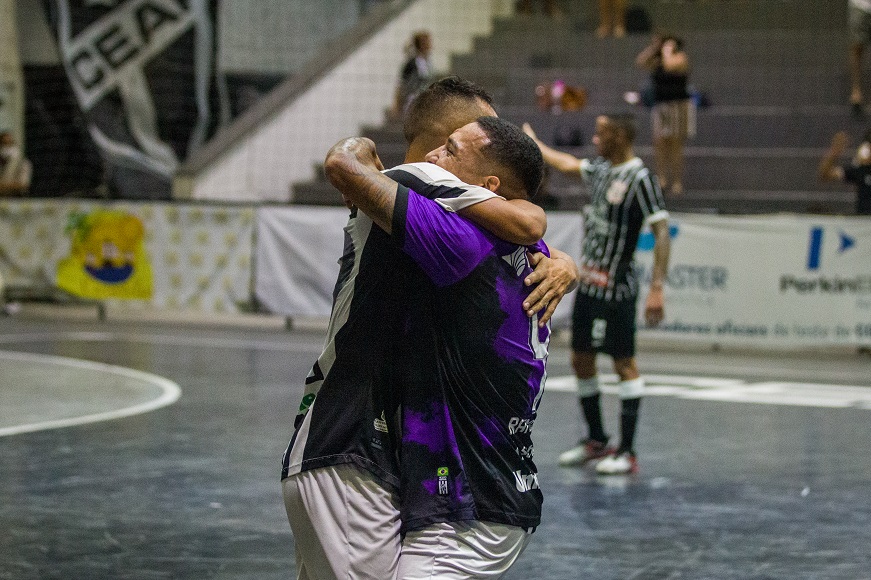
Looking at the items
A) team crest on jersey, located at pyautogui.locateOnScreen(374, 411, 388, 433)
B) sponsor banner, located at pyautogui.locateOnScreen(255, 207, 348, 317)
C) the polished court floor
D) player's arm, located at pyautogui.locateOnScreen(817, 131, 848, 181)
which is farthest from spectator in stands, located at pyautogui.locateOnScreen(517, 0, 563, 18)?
team crest on jersey, located at pyautogui.locateOnScreen(374, 411, 388, 433)

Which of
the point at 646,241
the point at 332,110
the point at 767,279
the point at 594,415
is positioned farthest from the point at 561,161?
the point at 332,110

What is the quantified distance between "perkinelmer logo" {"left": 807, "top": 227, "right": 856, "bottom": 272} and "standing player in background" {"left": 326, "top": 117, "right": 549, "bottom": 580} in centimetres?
1137

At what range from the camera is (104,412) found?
380 inches

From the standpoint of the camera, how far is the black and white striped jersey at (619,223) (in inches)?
313

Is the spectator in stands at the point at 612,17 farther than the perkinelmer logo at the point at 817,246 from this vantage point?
Yes

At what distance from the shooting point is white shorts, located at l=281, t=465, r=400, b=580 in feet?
10.5

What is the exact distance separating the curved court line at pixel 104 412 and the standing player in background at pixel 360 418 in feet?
19.5

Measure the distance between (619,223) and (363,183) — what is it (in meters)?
5.01

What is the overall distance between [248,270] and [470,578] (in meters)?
13.0

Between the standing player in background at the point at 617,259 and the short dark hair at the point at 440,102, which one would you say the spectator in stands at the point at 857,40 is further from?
the short dark hair at the point at 440,102

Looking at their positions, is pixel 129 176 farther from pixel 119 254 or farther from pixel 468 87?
pixel 468 87

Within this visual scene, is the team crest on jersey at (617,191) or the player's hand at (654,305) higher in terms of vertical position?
the team crest on jersey at (617,191)

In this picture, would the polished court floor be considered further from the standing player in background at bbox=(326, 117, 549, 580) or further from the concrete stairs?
the concrete stairs

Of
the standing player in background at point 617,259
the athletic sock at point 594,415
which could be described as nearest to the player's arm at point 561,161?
the standing player in background at point 617,259
